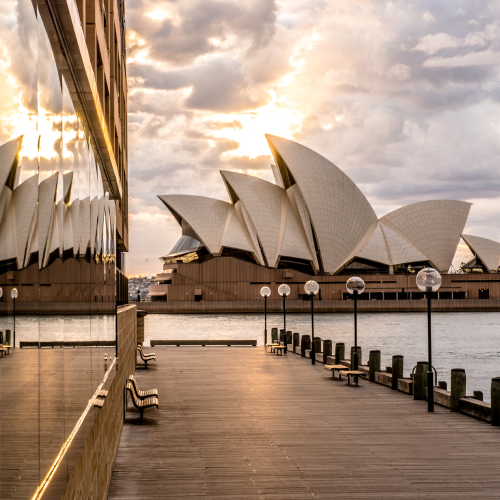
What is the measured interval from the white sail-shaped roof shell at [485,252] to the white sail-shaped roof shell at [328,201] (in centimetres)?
1602

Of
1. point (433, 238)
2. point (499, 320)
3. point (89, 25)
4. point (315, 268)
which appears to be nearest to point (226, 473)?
point (89, 25)

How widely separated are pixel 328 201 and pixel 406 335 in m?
24.1

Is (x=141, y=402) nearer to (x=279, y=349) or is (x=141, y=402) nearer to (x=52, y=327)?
(x=52, y=327)

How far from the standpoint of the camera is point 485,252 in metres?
72.7

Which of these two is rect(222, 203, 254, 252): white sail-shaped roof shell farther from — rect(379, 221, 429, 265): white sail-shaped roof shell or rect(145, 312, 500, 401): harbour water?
rect(379, 221, 429, 265): white sail-shaped roof shell

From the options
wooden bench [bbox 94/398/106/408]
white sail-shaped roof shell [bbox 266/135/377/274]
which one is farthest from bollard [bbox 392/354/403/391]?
white sail-shaped roof shell [bbox 266/135/377/274]

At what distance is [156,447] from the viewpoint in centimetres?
695

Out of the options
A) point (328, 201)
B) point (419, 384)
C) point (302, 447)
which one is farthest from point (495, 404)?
point (328, 201)

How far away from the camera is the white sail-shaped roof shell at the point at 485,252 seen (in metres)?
72.4

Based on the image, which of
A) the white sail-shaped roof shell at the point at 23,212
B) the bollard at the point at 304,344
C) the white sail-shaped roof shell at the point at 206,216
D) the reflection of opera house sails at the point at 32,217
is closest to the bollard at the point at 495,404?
the reflection of opera house sails at the point at 32,217

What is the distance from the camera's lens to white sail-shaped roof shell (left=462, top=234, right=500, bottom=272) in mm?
72375

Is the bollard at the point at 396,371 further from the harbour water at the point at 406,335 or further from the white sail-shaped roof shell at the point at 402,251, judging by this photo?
→ the white sail-shaped roof shell at the point at 402,251

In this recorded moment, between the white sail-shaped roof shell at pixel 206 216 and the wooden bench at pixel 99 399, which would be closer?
the wooden bench at pixel 99 399

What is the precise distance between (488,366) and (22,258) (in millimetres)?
24851
